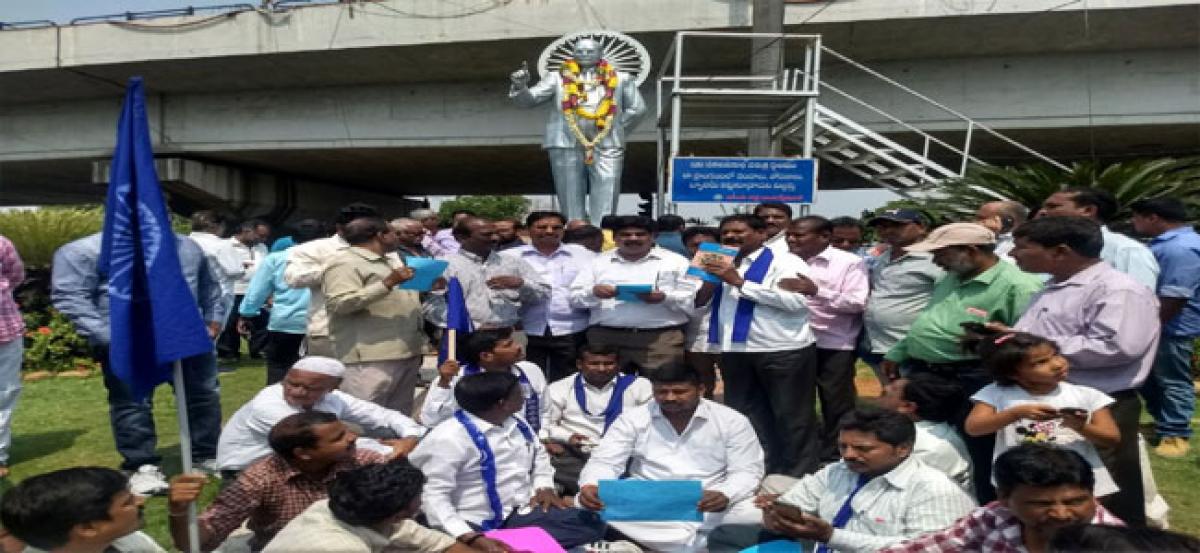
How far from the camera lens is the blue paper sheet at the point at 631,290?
4.51 m

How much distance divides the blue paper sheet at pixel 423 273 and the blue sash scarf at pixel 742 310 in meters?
1.61

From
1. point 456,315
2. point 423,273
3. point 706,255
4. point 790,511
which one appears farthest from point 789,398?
point 423,273

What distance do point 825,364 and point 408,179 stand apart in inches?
693

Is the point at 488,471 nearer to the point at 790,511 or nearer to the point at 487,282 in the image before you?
the point at 790,511

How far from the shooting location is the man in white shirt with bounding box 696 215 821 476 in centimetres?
430

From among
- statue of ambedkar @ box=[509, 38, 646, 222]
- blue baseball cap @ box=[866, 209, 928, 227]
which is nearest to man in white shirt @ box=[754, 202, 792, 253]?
blue baseball cap @ box=[866, 209, 928, 227]

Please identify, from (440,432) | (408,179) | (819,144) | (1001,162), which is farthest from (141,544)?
(408,179)

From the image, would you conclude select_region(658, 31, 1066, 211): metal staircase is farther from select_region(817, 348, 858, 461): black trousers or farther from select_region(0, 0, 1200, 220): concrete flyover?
select_region(817, 348, 858, 461): black trousers

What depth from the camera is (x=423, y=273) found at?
4.35 metres

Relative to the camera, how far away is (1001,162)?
14.8 meters

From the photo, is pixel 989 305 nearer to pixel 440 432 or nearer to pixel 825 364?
pixel 825 364

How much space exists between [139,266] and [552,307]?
2.73 m

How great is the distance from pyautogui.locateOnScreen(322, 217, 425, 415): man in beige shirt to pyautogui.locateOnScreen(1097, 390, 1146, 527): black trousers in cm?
341

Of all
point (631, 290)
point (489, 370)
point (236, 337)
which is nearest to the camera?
point (489, 370)
